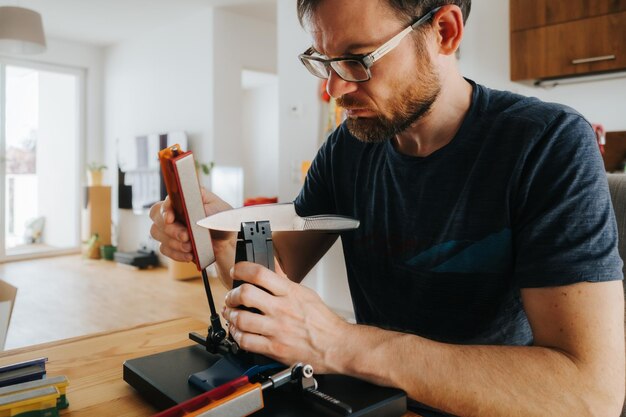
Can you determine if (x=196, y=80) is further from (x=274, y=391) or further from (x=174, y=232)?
(x=274, y=391)

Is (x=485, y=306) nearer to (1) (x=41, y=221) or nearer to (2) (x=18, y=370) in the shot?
(2) (x=18, y=370)

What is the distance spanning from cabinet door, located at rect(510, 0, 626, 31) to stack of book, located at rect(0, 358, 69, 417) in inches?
105

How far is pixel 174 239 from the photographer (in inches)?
32.0

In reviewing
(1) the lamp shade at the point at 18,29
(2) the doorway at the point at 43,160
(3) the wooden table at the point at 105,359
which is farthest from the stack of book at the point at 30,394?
(2) the doorway at the point at 43,160

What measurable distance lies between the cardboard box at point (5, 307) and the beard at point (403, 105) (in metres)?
0.89

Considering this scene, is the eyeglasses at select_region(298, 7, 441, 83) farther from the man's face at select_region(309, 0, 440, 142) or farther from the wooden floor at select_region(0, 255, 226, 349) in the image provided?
the wooden floor at select_region(0, 255, 226, 349)

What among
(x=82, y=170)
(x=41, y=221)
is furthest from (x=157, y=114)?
(x=41, y=221)

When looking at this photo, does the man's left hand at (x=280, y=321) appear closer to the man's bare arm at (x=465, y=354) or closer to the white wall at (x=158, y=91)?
the man's bare arm at (x=465, y=354)

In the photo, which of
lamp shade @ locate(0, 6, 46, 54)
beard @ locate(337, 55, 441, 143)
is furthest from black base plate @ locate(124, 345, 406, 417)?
lamp shade @ locate(0, 6, 46, 54)

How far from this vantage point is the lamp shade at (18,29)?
3646 mm

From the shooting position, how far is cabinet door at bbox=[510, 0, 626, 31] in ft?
7.71

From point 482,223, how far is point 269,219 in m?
0.37

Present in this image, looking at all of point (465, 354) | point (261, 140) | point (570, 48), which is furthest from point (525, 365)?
point (261, 140)

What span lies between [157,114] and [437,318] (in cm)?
544
